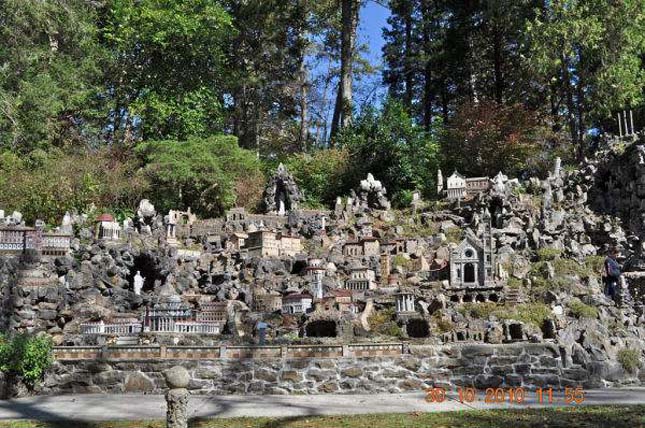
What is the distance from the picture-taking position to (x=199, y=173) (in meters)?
40.3

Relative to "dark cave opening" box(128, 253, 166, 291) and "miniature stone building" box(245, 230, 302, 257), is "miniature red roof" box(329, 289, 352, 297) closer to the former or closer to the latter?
"miniature stone building" box(245, 230, 302, 257)

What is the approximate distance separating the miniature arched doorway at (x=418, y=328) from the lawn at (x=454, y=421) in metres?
7.68

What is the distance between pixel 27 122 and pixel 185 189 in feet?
33.4

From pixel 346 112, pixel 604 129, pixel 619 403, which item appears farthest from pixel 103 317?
pixel 604 129

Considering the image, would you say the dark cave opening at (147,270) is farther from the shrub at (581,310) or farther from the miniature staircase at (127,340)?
the shrub at (581,310)

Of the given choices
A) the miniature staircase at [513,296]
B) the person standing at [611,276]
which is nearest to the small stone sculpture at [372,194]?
the miniature staircase at [513,296]

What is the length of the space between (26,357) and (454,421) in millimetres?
9508

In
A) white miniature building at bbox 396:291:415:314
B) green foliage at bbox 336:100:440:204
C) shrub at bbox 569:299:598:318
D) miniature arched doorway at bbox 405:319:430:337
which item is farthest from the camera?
green foliage at bbox 336:100:440:204

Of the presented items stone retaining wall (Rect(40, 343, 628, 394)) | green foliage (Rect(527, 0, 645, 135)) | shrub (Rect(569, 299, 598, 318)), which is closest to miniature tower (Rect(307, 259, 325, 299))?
shrub (Rect(569, 299, 598, 318))

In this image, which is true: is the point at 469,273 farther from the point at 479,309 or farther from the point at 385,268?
the point at 385,268

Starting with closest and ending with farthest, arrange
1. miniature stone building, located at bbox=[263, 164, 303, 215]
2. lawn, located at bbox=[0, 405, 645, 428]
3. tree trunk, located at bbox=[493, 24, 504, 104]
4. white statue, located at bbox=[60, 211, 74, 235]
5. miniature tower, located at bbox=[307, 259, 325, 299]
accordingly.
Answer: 1. lawn, located at bbox=[0, 405, 645, 428]
2. miniature tower, located at bbox=[307, 259, 325, 299]
3. white statue, located at bbox=[60, 211, 74, 235]
4. miniature stone building, located at bbox=[263, 164, 303, 215]
5. tree trunk, located at bbox=[493, 24, 504, 104]

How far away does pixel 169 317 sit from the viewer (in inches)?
850

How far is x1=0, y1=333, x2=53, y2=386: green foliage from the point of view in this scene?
49.1 feet

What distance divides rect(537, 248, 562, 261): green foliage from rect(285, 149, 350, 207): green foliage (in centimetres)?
1623
